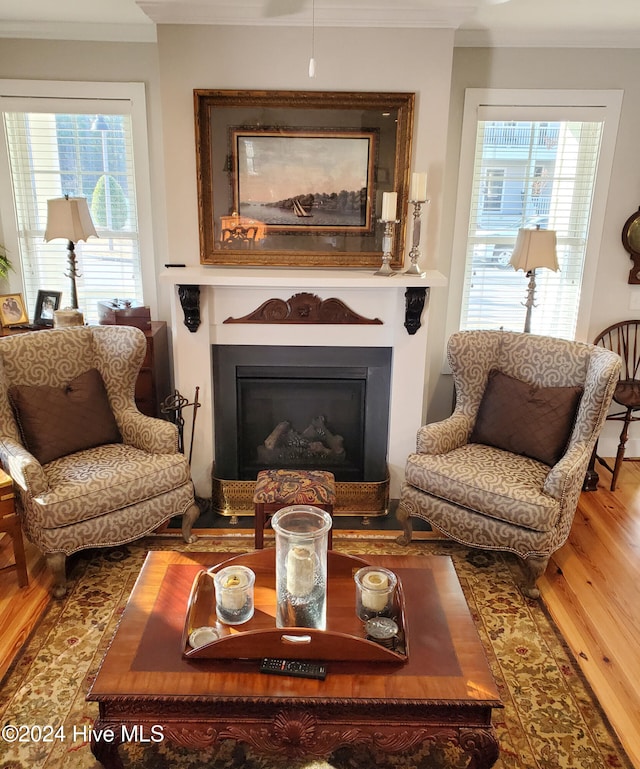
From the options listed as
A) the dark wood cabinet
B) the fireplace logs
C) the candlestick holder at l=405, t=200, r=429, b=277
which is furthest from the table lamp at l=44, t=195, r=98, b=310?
the candlestick holder at l=405, t=200, r=429, b=277

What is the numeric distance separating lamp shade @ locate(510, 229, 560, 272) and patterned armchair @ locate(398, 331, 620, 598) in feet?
1.39

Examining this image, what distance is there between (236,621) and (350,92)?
99.1 inches

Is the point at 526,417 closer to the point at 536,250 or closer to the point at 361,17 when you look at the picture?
the point at 536,250

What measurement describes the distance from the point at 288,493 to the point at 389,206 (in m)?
1.47

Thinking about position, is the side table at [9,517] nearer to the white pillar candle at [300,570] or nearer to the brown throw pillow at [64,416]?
the brown throw pillow at [64,416]

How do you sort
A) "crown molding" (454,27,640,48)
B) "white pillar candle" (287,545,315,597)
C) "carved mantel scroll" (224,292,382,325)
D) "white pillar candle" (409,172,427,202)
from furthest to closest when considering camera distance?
1. "crown molding" (454,27,640,48)
2. "carved mantel scroll" (224,292,382,325)
3. "white pillar candle" (409,172,427,202)
4. "white pillar candle" (287,545,315,597)

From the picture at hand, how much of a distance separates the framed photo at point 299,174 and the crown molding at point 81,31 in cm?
78

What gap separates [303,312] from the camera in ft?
10.7

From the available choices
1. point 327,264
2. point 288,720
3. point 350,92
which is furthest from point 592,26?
point 288,720

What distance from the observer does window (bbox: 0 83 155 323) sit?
359cm

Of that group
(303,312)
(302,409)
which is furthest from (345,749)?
(303,312)

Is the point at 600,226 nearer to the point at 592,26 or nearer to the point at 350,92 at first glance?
the point at 592,26

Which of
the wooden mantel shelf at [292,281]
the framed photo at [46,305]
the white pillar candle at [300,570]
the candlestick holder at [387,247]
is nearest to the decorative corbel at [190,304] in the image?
the wooden mantel shelf at [292,281]

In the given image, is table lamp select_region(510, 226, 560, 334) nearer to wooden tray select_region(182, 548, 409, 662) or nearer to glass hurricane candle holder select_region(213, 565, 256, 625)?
wooden tray select_region(182, 548, 409, 662)
